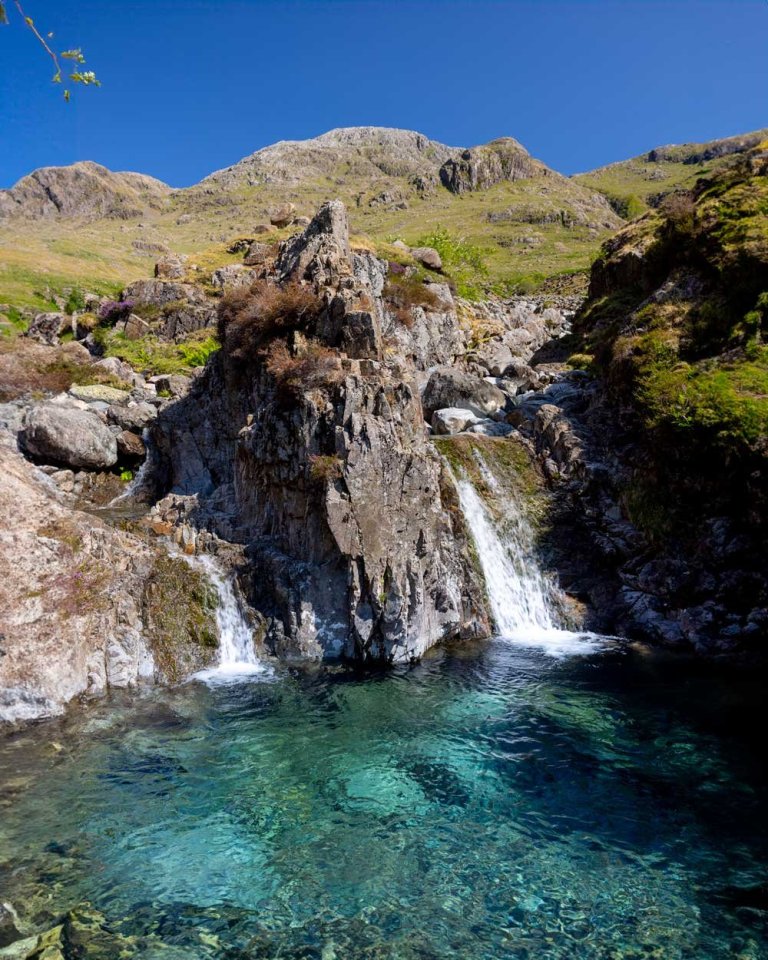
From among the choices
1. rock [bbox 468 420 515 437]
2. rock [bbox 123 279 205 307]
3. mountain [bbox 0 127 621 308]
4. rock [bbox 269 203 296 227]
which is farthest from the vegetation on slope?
rock [bbox 269 203 296 227]

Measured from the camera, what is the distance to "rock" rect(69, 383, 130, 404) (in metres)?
33.4

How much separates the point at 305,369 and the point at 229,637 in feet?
29.6

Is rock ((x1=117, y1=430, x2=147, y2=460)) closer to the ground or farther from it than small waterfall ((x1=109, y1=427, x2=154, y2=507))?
farther from it

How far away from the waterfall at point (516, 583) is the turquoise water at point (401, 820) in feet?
11.7

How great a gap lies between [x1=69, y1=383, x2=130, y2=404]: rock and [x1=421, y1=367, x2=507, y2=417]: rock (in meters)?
18.1

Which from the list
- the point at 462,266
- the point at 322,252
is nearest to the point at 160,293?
the point at 322,252

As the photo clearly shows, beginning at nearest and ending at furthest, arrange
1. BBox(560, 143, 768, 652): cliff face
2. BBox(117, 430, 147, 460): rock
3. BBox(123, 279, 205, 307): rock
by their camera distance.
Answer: BBox(560, 143, 768, 652): cliff face, BBox(117, 430, 147, 460): rock, BBox(123, 279, 205, 307): rock

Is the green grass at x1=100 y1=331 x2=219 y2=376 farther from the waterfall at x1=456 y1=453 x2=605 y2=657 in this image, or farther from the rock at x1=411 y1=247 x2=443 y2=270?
the waterfall at x1=456 y1=453 x2=605 y2=657

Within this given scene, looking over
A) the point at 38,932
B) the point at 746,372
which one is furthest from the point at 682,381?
the point at 38,932

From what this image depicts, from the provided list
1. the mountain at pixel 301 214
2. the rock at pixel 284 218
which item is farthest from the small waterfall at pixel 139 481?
the rock at pixel 284 218

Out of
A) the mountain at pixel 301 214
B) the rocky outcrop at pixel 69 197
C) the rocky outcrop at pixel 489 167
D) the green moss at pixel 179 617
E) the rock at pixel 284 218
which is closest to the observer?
the green moss at pixel 179 617

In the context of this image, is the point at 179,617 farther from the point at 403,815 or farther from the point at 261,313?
the point at 261,313

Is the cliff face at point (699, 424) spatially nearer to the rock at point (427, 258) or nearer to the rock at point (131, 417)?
the rock at point (131, 417)

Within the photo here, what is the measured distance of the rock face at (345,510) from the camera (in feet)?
56.7
